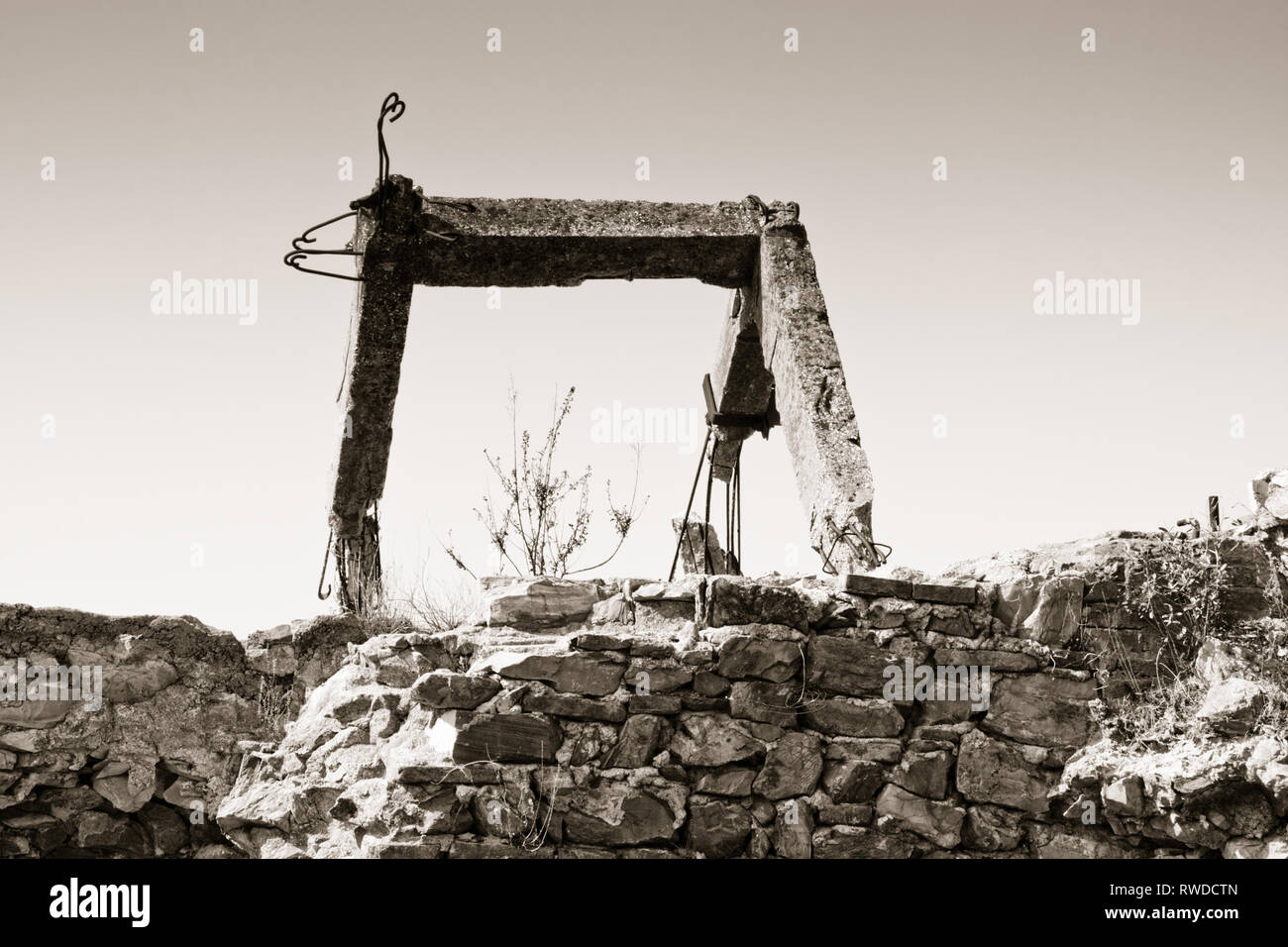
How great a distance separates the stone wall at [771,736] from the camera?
444 centimetres

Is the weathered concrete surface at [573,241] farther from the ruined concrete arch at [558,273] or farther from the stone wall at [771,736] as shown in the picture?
the stone wall at [771,736]

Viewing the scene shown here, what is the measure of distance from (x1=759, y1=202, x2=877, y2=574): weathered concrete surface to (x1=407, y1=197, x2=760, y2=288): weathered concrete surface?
0.97ft

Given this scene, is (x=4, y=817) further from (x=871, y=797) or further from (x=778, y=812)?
(x=871, y=797)

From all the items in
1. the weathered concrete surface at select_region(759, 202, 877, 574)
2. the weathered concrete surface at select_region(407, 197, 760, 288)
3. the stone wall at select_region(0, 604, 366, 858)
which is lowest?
the stone wall at select_region(0, 604, 366, 858)

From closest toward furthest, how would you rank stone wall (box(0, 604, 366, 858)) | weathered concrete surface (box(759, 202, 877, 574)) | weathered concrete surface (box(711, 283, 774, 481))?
stone wall (box(0, 604, 366, 858))
weathered concrete surface (box(759, 202, 877, 574))
weathered concrete surface (box(711, 283, 774, 481))

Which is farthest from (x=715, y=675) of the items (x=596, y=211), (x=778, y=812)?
(x=596, y=211)

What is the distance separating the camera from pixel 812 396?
20.5 feet

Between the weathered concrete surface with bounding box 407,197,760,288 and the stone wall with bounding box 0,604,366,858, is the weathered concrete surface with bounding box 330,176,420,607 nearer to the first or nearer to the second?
the weathered concrete surface with bounding box 407,197,760,288

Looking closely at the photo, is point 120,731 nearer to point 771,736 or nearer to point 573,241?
point 771,736

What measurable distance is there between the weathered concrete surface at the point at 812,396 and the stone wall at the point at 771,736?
0.71 meters

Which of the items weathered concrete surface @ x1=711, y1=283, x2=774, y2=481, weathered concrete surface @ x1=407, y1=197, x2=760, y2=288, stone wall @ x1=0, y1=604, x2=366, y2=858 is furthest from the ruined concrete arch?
stone wall @ x1=0, y1=604, x2=366, y2=858

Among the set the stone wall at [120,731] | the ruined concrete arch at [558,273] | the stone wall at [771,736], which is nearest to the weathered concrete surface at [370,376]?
the ruined concrete arch at [558,273]

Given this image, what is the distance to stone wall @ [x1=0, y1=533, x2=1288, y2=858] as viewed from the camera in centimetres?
444

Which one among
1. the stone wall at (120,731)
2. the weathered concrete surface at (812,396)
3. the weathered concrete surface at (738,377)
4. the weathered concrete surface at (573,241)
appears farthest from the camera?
the weathered concrete surface at (738,377)
